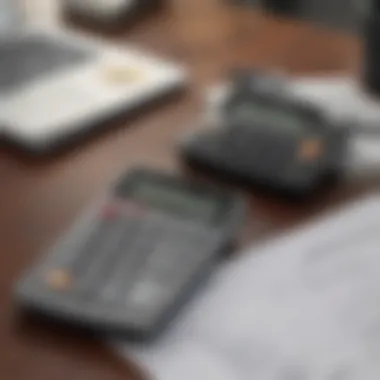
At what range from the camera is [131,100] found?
3.12 ft

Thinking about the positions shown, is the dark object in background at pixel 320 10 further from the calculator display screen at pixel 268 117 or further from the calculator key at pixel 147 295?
the calculator key at pixel 147 295

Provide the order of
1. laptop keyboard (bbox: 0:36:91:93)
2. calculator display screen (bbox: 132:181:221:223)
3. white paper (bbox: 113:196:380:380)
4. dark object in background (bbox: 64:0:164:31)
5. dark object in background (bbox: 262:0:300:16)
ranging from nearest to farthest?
1. white paper (bbox: 113:196:380:380)
2. calculator display screen (bbox: 132:181:221:223)
3. laptop keyboard (bbox: 0:36:91:93)
4. dark object in background (bbox: 64:0:164:31)
5. dark object in background (bbox: 262:0:300:16)

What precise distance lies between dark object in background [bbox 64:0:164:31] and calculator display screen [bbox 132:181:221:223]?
1.26 feet

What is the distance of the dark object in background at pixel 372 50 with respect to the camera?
2.97 ft

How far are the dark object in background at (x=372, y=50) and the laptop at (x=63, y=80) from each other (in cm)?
17

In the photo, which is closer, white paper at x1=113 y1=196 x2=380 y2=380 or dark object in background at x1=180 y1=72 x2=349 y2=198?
white paper at x1=113 y1=196 x2=380 y2=380

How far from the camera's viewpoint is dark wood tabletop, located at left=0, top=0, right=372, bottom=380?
0.67 m

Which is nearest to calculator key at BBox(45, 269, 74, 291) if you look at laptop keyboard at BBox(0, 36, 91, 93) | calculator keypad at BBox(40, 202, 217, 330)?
calculator keypad at BBox(40, 202, 217, 330)

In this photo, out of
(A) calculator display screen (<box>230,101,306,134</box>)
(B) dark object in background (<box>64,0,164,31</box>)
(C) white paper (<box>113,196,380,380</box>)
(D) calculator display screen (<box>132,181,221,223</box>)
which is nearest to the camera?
(C) white paper (<box>113,196,380,380</box>)

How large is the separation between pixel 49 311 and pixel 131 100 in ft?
1.03

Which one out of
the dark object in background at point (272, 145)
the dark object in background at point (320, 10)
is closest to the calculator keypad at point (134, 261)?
the dark object in background at point (272, 145)

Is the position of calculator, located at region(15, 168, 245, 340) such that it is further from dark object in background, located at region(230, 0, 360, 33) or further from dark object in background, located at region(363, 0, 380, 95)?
dark object in background, located at region(230, 0, 360, 33)

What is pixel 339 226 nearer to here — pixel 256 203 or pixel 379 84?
pixel 256 203

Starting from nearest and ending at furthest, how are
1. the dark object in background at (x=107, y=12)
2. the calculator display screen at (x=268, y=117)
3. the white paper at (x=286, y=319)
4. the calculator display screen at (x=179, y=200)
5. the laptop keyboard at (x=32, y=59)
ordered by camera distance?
the white paper at (x=286, y=319), the calculator display screen at (x=179, y=200), the calculator display screen at (x=268, y=117), the laptop keyboard at (x=32, y=59), the dark object in background at (x=107, y=12)
